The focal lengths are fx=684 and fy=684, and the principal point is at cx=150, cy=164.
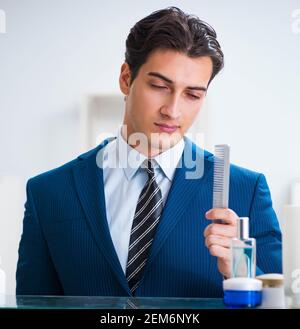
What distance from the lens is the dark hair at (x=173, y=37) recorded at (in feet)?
4.89

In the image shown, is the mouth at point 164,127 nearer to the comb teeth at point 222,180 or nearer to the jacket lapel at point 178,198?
the jacket lapel at point 178,198

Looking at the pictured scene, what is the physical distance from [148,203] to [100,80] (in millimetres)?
531

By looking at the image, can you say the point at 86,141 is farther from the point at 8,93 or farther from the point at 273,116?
the point at 273,116

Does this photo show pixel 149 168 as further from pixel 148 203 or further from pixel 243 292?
pixel 243 292

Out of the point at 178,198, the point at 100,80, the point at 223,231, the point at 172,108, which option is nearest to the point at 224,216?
the point at 223,231

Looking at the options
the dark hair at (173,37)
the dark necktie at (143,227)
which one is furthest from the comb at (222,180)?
the dark hair at (173,37)

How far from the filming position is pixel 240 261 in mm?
1059

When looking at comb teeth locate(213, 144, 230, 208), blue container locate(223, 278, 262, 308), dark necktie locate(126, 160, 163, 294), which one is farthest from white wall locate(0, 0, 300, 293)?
blue container locate(223, 278, 262, 308)

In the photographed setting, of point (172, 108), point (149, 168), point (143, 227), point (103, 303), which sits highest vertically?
point (172, 108)

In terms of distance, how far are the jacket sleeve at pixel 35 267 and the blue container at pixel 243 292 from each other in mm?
575

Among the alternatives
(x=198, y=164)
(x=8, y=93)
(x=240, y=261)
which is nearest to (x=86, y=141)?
(x=8, y=93)

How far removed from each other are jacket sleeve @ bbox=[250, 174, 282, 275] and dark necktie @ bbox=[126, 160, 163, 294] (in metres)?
0.20

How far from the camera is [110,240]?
141 cm

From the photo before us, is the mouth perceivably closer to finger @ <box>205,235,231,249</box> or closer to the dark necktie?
the dark necktie
